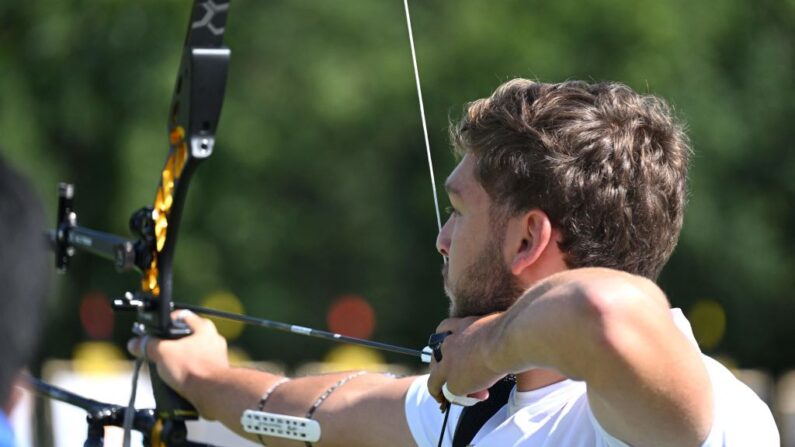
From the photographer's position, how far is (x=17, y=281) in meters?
1.20

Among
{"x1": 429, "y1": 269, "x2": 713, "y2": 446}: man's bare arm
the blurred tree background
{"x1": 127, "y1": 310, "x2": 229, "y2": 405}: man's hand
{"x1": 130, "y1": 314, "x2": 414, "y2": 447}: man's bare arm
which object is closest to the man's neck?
{"x1": 429, "y1": 269, "x2": 713, "y2": 446}: man's bare arm

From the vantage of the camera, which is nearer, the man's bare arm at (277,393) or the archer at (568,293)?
the archer at (568,293)

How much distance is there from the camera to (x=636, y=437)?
1.83m

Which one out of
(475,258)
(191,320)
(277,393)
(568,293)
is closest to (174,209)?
(191,320)

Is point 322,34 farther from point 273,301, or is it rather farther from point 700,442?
point 700,442

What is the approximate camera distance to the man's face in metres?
A: 2.20

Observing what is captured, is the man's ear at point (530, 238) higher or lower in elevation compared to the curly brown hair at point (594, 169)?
lower

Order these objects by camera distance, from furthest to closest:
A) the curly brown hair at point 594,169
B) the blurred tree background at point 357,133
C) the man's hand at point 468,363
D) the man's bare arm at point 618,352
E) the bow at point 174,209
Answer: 1. the blurred tree background at point 357,133
2. the bow at point 174,209
3. the curly brown hair at point 594,169
4. the man's hand at point 468,363
5. the man's bare arm at point 618,352

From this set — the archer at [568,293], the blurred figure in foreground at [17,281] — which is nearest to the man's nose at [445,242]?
the archer at [568,293]

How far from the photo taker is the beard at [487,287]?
2.19m

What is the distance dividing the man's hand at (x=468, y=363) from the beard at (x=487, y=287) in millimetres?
127

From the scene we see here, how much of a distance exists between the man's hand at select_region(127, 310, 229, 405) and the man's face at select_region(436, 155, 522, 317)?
2.14ft

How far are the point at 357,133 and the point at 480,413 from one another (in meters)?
6.61

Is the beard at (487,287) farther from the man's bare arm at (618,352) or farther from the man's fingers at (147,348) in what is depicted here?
the man's fingers at (147,348)
